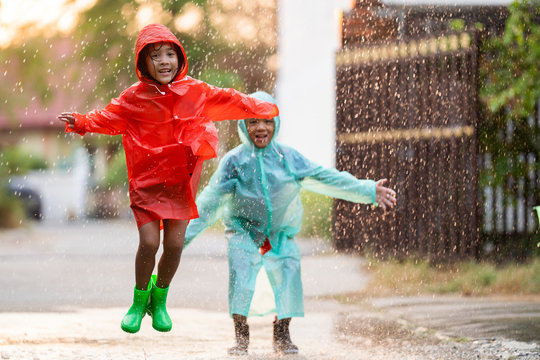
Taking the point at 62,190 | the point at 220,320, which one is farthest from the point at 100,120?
the point at 62,190

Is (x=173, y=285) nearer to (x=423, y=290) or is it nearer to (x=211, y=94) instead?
(x=423, y=290)

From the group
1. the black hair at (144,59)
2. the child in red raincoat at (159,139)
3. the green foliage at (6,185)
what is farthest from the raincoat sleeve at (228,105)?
the green foliage at (6,185)

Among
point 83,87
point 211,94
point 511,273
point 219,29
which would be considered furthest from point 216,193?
point 83,87

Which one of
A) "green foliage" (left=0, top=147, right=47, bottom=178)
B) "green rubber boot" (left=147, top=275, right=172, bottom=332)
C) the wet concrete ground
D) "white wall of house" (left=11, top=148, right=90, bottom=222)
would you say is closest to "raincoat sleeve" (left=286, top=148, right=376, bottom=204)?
the wet concrete ground

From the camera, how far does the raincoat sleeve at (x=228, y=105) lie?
474 cm

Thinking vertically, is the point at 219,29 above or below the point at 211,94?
above

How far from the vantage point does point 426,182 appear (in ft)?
32.6

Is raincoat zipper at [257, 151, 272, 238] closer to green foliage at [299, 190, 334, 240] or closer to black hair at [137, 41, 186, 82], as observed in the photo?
black hair at [137, 41, 186, 82]

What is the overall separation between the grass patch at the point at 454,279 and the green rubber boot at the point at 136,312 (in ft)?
13.1

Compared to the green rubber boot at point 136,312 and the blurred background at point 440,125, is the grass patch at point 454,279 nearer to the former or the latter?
the blurred background at point 440,125

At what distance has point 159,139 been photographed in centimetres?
463

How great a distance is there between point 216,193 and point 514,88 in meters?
4.67

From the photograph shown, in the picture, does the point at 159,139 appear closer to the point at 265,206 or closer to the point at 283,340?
the point at 265,206

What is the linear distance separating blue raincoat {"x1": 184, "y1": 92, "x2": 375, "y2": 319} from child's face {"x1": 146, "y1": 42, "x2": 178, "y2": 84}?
1.30 meters
